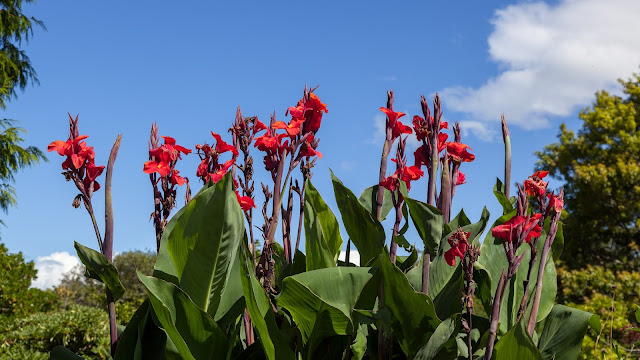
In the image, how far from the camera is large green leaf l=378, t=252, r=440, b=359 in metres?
1.53

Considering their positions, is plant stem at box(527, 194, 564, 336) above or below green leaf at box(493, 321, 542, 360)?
above

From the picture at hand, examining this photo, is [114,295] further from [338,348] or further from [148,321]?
Result: [338,348]

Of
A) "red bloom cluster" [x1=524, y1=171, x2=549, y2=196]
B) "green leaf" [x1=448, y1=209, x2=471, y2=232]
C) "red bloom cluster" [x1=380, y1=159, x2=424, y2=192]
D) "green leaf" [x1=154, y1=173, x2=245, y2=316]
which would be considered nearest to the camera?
"green leaf" [x1=154, y1=173, x2=245, y2=316]

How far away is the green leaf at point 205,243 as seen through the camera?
161 centimetres

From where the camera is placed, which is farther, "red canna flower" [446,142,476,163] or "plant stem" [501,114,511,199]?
"plant stem" [501,114,511,199]

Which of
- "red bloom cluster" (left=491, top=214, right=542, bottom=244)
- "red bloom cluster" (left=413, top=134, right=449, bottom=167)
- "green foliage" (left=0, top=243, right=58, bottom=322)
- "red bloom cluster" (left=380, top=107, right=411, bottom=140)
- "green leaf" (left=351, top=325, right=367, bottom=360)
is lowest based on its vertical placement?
"green leaf" (left=351, top=325, right=367, bottom=360)

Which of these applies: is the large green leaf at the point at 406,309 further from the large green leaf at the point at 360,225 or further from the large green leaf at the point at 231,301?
the large green leaf at the point at 231,301

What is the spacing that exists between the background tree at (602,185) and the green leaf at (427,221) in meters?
15.0

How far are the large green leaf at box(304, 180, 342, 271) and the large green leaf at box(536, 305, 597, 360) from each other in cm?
78

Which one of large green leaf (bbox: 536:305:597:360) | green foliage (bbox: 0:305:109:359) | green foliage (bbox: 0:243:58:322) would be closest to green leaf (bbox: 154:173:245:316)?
large green leaf (bbox: 536:305:597:360)

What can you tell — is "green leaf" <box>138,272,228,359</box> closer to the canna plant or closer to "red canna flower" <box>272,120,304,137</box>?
the canna plant

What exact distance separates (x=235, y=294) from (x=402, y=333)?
0.52 meters

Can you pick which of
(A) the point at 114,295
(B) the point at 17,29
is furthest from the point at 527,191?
(B) the point at 17,29

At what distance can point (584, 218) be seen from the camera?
16.1 m
